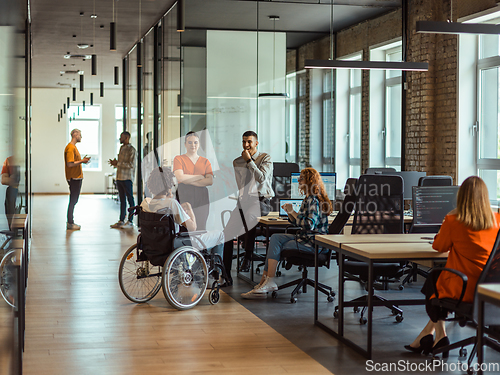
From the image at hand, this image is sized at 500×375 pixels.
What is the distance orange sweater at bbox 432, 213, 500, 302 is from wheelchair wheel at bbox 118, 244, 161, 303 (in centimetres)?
265

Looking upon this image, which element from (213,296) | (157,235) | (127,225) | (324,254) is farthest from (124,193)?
(324,254)

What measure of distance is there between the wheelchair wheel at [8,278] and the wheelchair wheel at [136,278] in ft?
7.98

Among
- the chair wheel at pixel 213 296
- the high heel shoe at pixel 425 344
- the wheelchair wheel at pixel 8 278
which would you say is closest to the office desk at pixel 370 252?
the high heel shoe at pixel 425 344

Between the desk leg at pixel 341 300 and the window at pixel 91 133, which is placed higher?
the window at pixel 91 133

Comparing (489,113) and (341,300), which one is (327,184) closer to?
(341,300)

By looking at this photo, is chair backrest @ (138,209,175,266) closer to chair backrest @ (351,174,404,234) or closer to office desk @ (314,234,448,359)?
office desk @ (314,234,448,359)

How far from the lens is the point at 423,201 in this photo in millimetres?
4812

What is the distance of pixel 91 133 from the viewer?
21.8 m

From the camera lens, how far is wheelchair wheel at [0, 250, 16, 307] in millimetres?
2285

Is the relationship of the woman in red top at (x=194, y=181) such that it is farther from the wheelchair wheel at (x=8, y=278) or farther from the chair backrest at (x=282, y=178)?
the wheelchair wheel at (x=8, y=278)

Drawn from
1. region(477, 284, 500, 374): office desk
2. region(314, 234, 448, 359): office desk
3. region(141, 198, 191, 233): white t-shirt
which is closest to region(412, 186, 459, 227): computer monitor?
region(314, 234, 448, 359): office desk

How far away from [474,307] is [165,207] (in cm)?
259

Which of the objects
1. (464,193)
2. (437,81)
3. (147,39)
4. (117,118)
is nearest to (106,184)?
(117,118)

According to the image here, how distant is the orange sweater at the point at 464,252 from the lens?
3.30 meters
